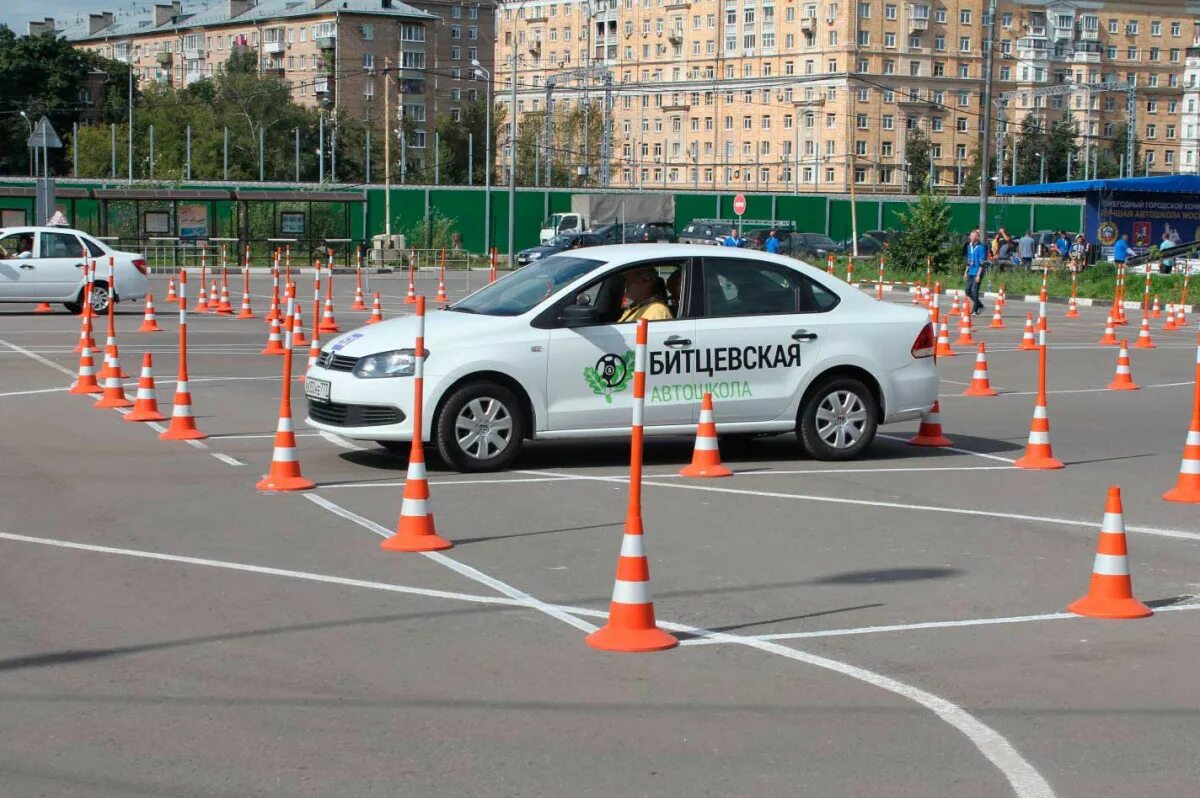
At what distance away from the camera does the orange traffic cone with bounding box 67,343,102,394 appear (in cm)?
1716

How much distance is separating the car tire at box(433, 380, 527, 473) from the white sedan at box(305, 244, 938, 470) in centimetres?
1

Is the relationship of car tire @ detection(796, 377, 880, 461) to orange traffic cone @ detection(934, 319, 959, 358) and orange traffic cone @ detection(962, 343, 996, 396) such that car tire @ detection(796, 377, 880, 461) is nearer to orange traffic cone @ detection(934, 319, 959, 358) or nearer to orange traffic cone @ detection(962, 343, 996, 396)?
orange traffic cone @ detection(962, 343, 996, 396)

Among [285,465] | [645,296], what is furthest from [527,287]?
[285,465]

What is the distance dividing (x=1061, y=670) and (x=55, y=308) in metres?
28.0

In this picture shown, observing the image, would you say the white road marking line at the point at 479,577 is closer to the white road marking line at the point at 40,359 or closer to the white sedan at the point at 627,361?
the white sedan at the point at 627,361

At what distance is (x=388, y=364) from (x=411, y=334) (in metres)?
0.39

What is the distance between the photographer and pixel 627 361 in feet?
40.0

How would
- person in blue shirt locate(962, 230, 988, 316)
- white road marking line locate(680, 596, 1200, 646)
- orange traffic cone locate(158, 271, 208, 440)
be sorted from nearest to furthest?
white road marking line locate(680, 596, 1200, 646) < orange traffic cone locate(158, 271, 208, 440) < person in blue shirt locate(962, 230, 988, 316)

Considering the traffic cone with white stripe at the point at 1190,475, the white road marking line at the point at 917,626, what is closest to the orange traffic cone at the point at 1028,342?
the traffic cone with white stripe at the point at 1190,475

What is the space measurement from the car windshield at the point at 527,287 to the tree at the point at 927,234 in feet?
120

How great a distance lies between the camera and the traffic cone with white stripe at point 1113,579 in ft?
25.7

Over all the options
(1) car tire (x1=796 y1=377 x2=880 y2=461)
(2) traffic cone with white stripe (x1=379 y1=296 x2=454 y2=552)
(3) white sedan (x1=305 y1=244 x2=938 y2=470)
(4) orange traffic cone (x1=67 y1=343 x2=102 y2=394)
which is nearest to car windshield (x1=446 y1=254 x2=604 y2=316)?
(3) white sedan (x1=305 y1=244 x2=938 y2=470)

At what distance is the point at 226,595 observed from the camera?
808 centimetres

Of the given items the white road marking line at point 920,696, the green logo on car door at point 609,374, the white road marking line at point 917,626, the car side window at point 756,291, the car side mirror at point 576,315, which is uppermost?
the car side window at point 756,291
